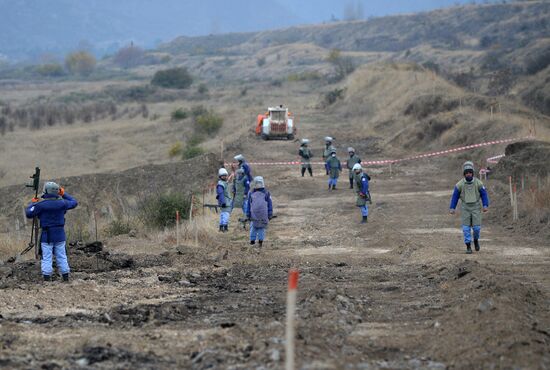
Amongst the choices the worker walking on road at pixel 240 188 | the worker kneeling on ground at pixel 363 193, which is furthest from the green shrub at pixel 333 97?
the worker walking on road at pixel 240 188

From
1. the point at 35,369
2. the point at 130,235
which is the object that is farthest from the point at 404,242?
the point at 35,369

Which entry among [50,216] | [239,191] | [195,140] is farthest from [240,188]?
[195,140]

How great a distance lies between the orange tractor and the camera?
157 ft

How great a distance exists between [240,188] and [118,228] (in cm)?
303

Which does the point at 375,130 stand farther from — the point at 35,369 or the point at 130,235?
the point at 35,369

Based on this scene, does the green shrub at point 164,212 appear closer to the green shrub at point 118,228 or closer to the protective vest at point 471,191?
the green shrub at point 118,228

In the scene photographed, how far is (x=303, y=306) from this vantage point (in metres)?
11.6

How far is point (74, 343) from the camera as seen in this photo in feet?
32.4

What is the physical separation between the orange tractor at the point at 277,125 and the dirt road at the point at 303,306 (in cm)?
2637

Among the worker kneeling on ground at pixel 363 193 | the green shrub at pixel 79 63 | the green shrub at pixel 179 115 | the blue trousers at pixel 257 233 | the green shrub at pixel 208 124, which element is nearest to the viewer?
the blue trousers at pixel 257 233

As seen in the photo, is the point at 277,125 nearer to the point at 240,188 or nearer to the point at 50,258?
the point at 240,188

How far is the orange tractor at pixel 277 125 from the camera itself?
157 ft

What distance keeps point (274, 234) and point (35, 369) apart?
44.0 ft

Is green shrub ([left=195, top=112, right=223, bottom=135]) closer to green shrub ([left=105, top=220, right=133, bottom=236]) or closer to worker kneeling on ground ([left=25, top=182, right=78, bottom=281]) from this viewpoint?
green shrub ([left=105, top=220, right=133, bottom=236])
